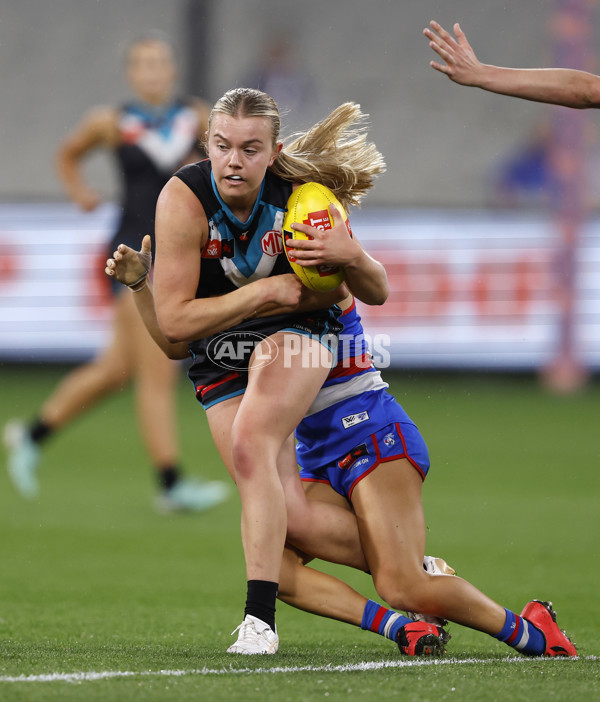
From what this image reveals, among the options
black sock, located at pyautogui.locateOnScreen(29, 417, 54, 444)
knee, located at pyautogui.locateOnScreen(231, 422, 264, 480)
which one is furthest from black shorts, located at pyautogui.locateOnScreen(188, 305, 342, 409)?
black sock, located at pyautogui.locateOnScreen(29, 417, 54, 444)

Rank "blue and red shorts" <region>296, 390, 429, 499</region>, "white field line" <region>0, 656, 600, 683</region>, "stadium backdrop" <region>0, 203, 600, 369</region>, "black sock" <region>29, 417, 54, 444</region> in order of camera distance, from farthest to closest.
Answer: "stadium backdrop" <region>0, 203, 600, 369</region> → "black sock" <region>29, 417, 54, 444</region> → "blue and red shorts" <region>296, 390, 429, 499</region> → "white field line" <region>0, 656, 600, 683</region>

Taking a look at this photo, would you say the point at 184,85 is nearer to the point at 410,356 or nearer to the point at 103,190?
the point at 103,190

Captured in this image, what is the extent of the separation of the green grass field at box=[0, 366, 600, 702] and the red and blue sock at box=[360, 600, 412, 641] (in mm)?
84

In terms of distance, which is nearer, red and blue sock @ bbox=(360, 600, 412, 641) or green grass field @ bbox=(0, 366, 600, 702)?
green grass field @ bbox=(0, 366, 600, 702)

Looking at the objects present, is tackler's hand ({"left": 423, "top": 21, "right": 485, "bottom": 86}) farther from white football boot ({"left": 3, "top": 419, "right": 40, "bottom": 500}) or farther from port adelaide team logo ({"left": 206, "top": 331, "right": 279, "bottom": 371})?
white football boot ({"left": 3, "top": 419, "right": 40, "bottom": 500})

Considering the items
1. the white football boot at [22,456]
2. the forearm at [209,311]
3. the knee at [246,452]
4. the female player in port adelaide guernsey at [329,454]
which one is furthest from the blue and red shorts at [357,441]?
the white football boot at [22,456]

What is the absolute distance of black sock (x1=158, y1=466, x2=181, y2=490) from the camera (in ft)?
23.9

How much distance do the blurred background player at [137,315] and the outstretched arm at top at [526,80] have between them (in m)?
3.75

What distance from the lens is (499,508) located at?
24.7 ft

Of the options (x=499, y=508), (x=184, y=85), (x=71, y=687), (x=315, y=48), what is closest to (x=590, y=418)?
(x=499, y=508)

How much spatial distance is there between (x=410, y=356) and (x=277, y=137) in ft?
28.4

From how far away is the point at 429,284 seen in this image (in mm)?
12570

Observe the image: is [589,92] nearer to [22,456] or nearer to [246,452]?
[246,452]

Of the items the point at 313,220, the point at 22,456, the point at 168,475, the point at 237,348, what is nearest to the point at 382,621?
the point at 237,348
